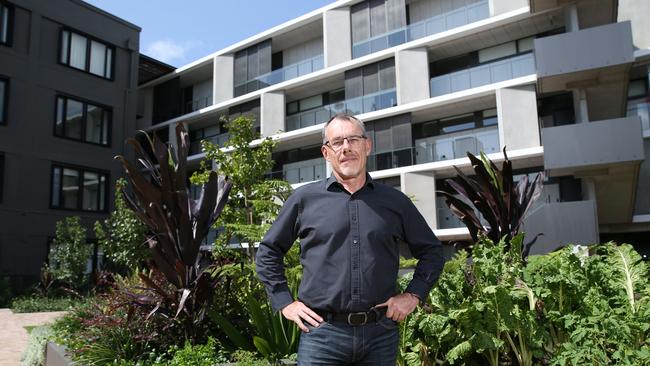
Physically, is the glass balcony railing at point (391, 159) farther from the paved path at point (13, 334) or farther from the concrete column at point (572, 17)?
the paved path at point (13, 334)

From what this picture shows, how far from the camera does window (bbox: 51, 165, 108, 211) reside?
2305 centimetres

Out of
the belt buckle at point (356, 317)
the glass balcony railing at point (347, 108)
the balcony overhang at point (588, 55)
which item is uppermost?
the glass balcony railing at point (347, 108)

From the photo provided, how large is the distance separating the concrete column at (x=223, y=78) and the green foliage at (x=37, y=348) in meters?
24.2

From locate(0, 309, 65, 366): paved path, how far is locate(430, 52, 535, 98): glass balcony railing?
17792 mm

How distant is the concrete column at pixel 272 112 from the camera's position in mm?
27438

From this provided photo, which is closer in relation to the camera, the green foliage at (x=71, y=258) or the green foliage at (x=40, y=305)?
the green foliage at (x=40, y=305)

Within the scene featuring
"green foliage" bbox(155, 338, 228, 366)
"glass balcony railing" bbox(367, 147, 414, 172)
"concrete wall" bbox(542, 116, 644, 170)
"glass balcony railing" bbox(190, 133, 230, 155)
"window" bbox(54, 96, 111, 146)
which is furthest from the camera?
"glass balcony railing" bbox(190, 133, 230, 155)

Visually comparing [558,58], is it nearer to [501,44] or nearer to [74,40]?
[501,44]

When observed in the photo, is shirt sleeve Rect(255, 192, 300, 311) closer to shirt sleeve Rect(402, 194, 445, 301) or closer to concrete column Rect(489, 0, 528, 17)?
shirt sleeve Rect(402, 194, 445, 301)

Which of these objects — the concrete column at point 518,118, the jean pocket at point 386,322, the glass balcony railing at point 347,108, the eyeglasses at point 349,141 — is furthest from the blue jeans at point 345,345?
the glass balcony railing at point 347,108

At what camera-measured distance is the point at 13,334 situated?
10.8 m

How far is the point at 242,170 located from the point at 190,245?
436 centimetres

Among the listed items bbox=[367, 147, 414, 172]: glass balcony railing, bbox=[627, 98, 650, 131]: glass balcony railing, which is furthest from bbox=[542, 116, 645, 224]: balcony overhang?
bbox=[367, 147, 414, 172]: glass balcony railing

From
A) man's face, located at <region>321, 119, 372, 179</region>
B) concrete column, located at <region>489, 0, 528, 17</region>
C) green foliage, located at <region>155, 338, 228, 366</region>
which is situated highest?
concrete column, located at <region>489, 0, 528, 17</region>
